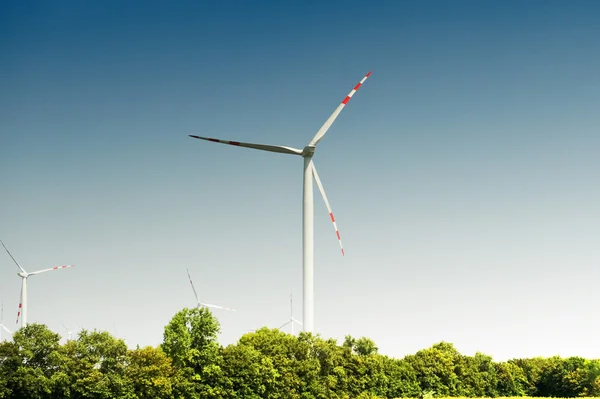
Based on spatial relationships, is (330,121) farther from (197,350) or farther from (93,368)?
(93,368)

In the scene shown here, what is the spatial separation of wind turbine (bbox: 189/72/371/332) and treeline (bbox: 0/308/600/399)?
31.6 ft

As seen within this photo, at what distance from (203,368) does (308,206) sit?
23.0 metres

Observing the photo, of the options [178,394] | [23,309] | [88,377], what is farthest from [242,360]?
[23,309]

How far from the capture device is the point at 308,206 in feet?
284

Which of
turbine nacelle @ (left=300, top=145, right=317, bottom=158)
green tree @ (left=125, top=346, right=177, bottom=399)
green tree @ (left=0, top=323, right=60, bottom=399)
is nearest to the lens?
green tree @ (left=0, top=323, right=60, bottom=399)

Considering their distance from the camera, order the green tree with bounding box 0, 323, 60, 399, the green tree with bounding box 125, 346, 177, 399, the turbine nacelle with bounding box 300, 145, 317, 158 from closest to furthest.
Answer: the green tree with bounding box 0, 323, 60, 399, the green tree with bounding box 125, 346, 177, 399, the turbine nacelle with bounding box 300, 145, 317, 158

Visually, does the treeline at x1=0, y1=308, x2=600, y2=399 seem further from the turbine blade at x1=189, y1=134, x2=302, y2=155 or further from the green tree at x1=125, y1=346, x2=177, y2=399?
the turbine blade at x1=189, y1=134, x2=302, y2=155

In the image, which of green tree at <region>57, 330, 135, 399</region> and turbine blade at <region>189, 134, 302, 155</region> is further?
turbine blade at <region>189, 134, 302, 155</region>

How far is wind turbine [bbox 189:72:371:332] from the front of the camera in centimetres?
8556

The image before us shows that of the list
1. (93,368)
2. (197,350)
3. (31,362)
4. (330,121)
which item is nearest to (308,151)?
(330,121)

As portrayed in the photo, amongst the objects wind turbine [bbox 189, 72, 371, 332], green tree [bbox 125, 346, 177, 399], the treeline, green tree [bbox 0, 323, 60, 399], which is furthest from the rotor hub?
green tree [bbox 0, 323, 60, 399]

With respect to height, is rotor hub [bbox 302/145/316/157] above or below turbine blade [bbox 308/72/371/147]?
below

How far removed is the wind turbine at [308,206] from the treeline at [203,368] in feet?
31.6

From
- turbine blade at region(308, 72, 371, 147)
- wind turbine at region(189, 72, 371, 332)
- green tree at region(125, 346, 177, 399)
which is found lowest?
green tree at region(125, 346, 177, 399)
